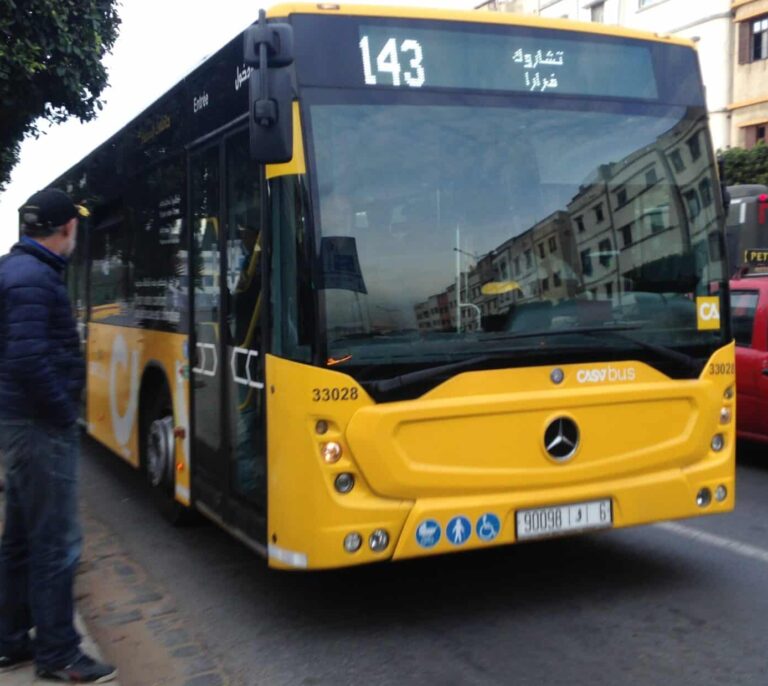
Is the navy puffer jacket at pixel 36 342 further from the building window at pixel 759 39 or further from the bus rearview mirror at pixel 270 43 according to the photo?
the building window at pixel 759 39

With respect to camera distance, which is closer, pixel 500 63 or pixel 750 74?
pixel 500 63

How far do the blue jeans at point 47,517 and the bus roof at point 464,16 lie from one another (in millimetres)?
2171

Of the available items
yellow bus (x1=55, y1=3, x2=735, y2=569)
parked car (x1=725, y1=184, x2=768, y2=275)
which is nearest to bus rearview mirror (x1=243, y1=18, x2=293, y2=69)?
yellow bus (x1=55, y1=3, x2=735, y2=569)

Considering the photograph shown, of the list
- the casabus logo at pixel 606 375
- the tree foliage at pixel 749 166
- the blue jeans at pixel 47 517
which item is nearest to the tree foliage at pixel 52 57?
the blue jeans at pixel 47 517

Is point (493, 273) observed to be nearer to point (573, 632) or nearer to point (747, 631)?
point (573, 632)

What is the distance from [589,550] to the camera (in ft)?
20.8

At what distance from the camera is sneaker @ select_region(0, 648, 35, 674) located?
4.34 metres

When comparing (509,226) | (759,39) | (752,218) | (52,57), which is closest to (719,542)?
(509,226)

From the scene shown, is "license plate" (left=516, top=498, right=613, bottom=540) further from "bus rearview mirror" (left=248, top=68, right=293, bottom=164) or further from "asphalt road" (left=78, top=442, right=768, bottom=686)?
"bus rearview mirror" (left=248, top=68, right=293, bottom=164)

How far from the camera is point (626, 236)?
17.1 feet

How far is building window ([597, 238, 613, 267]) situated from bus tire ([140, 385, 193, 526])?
10.1ft

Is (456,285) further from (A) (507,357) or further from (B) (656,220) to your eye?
(B) (656,220)

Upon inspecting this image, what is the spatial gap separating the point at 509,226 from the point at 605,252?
1.82 feet

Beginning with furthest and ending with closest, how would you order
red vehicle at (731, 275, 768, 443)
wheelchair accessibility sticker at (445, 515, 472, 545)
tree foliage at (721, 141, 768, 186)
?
1. tree foliage at (721, 141, 768, 186)
2. red vehicle at (731, 275, 768, 443)
3. wheelchair accessibility sticker at (445, 515, 472, 545)
